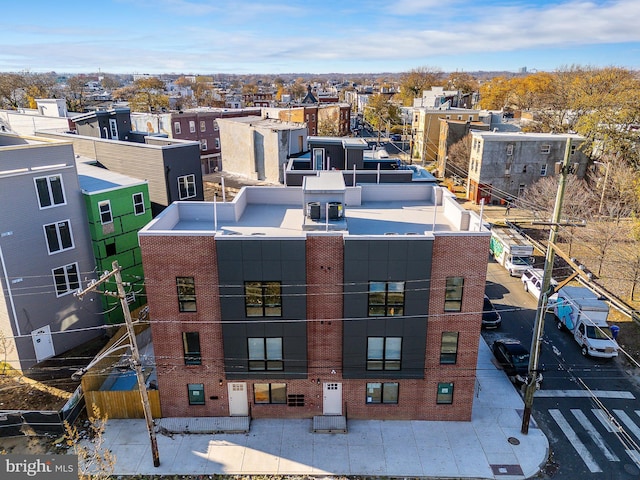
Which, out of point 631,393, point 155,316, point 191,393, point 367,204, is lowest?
point 631,393

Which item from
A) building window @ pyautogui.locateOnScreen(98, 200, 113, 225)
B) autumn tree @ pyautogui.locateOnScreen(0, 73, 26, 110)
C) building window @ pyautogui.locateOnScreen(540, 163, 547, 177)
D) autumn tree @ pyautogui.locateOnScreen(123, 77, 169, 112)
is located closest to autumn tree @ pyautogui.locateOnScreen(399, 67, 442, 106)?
autumn tree @ pyautogui.locateOnScreen(123, 77, 169, 112)

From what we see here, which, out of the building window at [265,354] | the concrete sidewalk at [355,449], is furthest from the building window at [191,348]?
the concrete sidewalk at [355,449]

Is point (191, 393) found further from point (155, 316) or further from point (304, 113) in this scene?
point (304, 113)

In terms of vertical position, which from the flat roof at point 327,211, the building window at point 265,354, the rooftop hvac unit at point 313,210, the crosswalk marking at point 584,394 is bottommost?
the crosswalk marking at point 584,394

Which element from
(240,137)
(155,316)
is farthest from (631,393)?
(240,137)

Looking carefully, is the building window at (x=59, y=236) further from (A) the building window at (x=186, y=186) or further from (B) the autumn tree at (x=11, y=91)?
(B) the autumn tree at (x=11, y=91)
